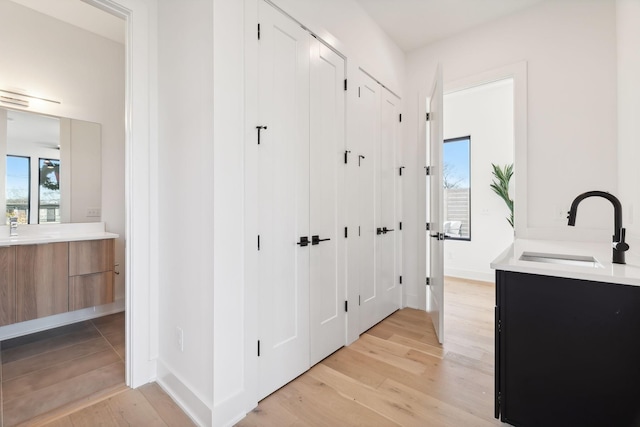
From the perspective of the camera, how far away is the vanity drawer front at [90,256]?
2.50m

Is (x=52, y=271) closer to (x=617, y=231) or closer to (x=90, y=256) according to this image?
(x=90, y=256)

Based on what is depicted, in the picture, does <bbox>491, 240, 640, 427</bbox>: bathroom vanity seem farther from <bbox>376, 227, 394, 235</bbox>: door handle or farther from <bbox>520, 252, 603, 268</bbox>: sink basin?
<bbox>376, 227, 394, 235</bbox>: door handle

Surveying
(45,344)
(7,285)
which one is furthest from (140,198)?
(45,344)

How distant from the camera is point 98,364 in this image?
2.05 metres

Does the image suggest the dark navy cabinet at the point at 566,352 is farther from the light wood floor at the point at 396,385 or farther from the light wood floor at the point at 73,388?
the light wood floor at the point at 73,388

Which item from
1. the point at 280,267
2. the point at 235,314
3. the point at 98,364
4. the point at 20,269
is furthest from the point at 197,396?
the point at 20,269

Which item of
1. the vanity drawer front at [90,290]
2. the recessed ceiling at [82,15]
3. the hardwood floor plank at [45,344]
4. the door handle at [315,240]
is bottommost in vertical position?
the hardwood floor plank at [45,344]

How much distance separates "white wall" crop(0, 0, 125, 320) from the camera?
2.52m

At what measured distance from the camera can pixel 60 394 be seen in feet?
5.61

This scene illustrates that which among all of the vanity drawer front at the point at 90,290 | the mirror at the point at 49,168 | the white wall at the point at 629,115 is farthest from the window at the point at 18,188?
the white wall at the point at 629,115

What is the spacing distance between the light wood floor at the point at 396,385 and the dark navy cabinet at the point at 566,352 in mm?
351

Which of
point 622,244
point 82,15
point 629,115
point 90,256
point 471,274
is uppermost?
point 82,15

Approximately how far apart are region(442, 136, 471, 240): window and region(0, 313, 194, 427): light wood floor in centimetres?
467

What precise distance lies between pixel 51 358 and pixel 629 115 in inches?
185
